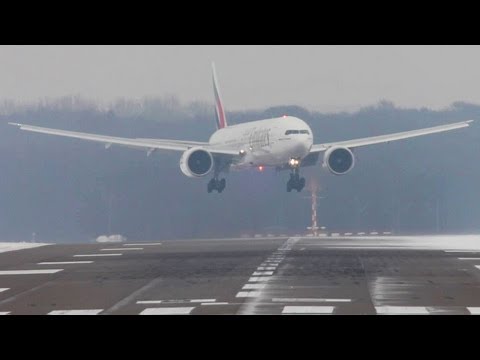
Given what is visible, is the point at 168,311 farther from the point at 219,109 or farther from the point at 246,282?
the point at 219,109

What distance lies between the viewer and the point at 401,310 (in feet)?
76.2

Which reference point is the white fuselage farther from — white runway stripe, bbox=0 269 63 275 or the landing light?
white runway stripe, bbox=0 269 63 275

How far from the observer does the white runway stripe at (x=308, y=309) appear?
23219mm

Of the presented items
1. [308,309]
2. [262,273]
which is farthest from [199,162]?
[308,309]

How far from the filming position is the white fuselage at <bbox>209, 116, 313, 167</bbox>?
81.8 m

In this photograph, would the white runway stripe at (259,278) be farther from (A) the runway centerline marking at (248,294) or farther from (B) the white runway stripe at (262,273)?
(A) the runway centerline marking at (248,294)

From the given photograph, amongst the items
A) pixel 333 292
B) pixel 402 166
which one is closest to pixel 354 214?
pixel 402 166

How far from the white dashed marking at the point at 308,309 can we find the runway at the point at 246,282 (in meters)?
0.02

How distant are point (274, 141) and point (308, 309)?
59.5 meters

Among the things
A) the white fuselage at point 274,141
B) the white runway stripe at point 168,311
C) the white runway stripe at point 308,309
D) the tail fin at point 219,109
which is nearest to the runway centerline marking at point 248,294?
the white runway stripe at point 308,309

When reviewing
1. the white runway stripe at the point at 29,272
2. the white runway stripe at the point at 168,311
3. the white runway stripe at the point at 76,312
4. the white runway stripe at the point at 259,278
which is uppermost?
the white runway stripe at the point at 29,272

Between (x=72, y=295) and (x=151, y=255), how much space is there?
633 inches
